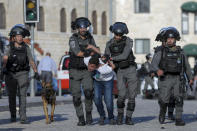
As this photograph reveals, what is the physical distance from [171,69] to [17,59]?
297cm

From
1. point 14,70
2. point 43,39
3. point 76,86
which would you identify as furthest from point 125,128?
point 43,39

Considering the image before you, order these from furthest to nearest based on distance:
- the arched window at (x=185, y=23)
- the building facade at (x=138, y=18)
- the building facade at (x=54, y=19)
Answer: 1. the arched window at (x=185, y=23)
2. the building facade at (x=138, y=18)
3. the building facade at (x=54, y=19)

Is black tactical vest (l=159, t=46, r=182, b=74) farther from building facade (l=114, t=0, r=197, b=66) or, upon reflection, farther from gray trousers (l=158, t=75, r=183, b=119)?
building facade (l=114, t=0, r=197, b=66)

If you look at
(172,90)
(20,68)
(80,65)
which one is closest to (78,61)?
(80,65)

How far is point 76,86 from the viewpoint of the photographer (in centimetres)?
1477

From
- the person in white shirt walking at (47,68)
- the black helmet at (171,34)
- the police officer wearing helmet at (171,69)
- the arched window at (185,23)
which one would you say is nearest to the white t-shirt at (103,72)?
the police officer wearing helmet at (171,69)

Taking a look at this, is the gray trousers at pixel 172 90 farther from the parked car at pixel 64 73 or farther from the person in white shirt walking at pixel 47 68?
the parked car at pixel 64 73

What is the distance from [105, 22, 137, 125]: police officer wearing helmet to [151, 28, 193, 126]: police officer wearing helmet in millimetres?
463

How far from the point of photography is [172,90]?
14953 millimetres

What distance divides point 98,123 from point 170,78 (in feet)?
5.53

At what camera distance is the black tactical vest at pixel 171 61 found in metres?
14.8

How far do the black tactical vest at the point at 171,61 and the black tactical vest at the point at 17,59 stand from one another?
2.64 m

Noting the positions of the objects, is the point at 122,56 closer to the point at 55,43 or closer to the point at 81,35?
the point at 81,35

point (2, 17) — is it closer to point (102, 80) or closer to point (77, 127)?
point (102, 80)
